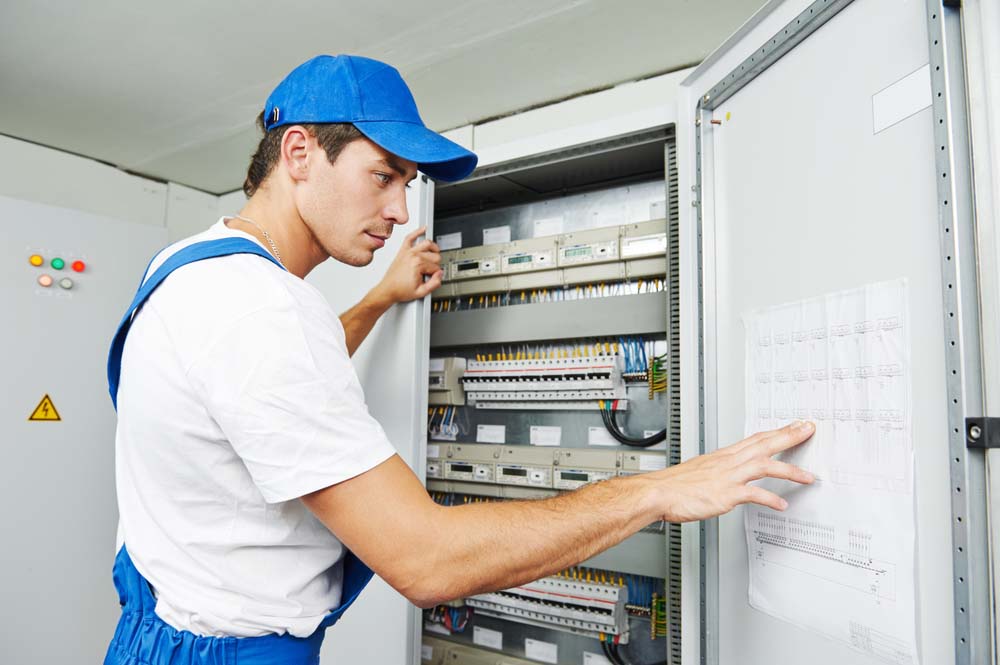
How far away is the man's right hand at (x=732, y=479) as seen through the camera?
0.89 m

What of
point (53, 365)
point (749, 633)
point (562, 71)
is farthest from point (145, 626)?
point (562, 71)

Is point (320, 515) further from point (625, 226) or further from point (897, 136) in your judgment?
point (625, 226)

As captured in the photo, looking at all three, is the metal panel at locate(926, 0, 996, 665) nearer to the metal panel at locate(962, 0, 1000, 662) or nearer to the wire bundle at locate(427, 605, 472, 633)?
the metal panel at locate(962, 0, 1000, 662)

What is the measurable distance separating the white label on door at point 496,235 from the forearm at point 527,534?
47.9 inches

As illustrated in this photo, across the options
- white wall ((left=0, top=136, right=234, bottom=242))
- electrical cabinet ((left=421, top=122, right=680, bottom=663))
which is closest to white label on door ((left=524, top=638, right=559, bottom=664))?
electrical cabinet ((left=421, top=122, right=680, bottom=663))

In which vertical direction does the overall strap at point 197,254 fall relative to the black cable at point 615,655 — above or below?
above

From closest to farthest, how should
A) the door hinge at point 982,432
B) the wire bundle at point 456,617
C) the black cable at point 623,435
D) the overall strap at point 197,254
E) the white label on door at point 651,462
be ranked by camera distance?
the door hinge at point 982,432 < the overall strap at point 197,254 < the white label on door at point 651,462 < the black cable at point 623,435 < the wire bundle at point 456,617

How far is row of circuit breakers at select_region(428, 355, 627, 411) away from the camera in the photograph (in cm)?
165

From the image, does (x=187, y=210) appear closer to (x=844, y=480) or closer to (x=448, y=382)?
(x=448, y=382)

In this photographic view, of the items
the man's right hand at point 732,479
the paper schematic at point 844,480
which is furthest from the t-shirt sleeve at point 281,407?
the paper schematic at point 844,480

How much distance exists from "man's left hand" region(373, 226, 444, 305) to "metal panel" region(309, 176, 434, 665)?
36 mm

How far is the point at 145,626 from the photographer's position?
2.92ft

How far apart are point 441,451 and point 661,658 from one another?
0.81m

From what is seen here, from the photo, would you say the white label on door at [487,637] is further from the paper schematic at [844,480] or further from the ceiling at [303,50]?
the ceiling at [303,50]
